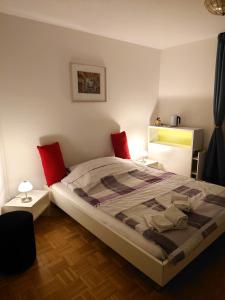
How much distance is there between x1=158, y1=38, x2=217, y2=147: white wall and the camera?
3326 mm

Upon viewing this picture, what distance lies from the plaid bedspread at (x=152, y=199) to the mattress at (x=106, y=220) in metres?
0.04

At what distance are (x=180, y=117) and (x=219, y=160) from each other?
1071 mm

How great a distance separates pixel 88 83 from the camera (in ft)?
10.0

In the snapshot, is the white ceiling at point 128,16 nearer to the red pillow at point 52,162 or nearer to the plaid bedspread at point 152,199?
the red pillow at point 52,162

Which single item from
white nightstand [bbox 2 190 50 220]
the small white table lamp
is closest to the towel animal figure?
white nightstand [bbox 2 190 50 220]

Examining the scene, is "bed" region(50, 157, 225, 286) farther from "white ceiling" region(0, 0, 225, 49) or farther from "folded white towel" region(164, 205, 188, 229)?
"white ceiling" region(0, 0, 225, 49)

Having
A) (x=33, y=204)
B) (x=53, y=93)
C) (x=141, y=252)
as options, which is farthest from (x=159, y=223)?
(x=53, y=93)

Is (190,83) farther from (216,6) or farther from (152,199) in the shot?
(152,199)

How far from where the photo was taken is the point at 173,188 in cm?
248

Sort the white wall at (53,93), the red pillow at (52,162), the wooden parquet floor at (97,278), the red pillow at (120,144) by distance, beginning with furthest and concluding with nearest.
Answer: the red pillow at (120,144) < the red pillow at (52,162) < the white wall at (53,93) < the wooden parquet floor at (97,278)

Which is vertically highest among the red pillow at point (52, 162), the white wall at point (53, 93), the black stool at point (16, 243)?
the white wall at point (53, 93)

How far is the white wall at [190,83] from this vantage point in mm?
3326

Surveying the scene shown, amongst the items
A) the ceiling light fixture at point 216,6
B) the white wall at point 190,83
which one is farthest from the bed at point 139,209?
the ceiling light fixture at point 216,6

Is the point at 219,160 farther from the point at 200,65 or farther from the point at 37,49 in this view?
the point at 37,49
